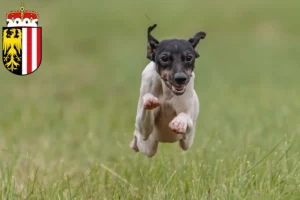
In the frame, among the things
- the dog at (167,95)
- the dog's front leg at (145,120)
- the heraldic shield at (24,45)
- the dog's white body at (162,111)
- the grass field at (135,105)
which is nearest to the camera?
the dog at (167,95)

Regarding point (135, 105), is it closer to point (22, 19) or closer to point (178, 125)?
point (22, 19)

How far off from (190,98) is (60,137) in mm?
5755

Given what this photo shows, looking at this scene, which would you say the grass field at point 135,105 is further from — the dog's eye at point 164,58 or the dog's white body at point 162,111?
the dog's eye at point 164,58

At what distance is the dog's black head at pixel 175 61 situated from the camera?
4.64 metres

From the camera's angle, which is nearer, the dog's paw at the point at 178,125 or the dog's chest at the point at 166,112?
the dog's paw at the point at 178,125

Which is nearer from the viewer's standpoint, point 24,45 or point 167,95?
point 167,95

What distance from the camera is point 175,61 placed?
472 cm

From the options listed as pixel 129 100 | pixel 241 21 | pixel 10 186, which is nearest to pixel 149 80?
pixel 10 186

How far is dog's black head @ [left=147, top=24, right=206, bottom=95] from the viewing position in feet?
15.2

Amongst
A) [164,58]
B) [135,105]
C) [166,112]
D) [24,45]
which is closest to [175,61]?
[164,58]

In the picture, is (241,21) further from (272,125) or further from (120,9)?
(272,125)

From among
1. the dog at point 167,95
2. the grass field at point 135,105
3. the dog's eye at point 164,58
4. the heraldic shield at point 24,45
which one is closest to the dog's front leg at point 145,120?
the dog at point 167,95

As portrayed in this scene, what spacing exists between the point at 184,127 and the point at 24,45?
3.99 meters

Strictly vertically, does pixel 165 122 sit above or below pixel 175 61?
below
